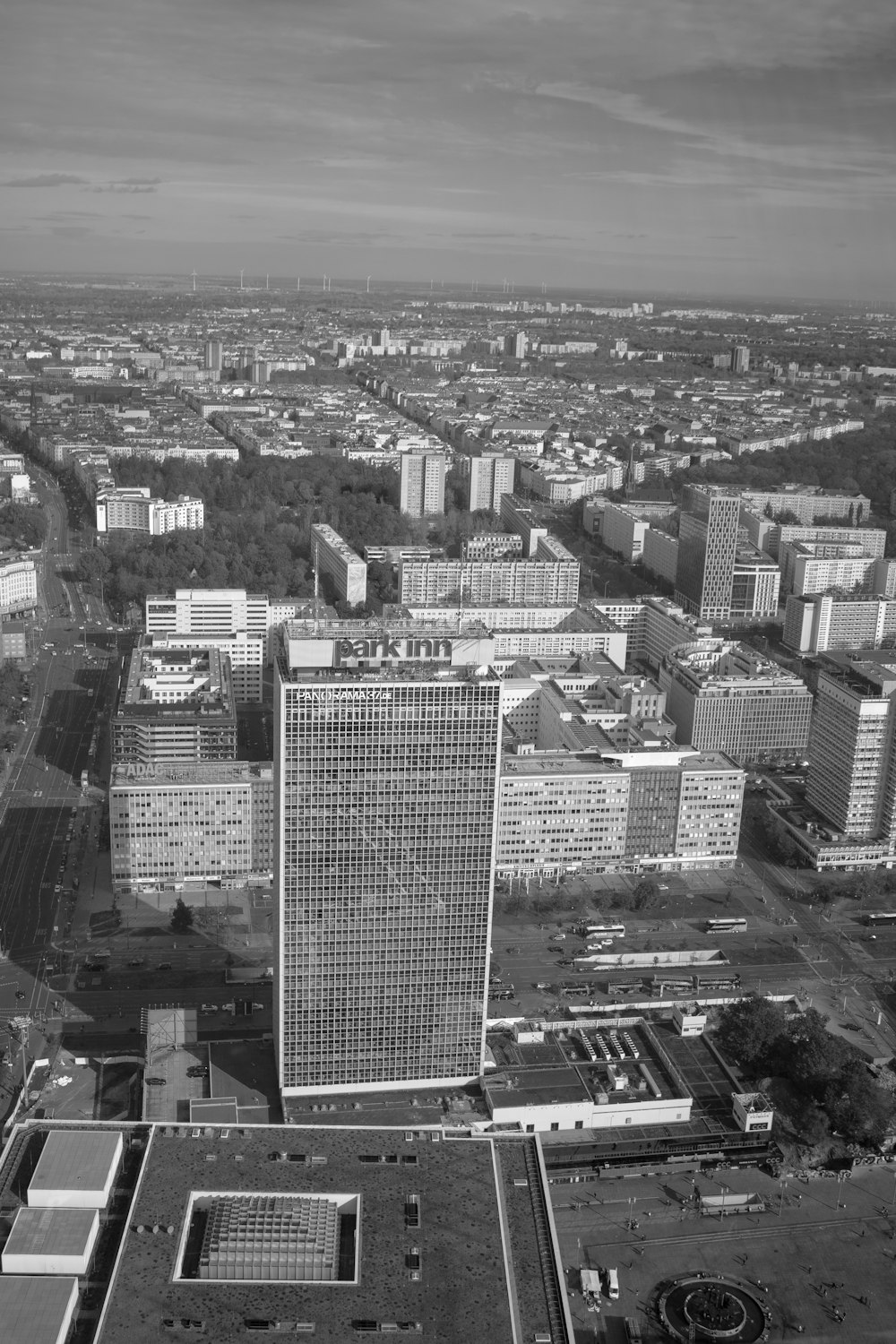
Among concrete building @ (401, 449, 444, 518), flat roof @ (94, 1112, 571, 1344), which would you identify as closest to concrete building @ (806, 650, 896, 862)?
flat roof @ (94, 1112, 571, 1344)

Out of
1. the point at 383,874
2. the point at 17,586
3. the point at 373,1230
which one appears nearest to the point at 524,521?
the point at 17,586

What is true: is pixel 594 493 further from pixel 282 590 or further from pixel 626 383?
pixel 626 383

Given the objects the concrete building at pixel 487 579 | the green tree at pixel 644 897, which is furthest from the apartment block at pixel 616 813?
the concrete building at pixel 487 579

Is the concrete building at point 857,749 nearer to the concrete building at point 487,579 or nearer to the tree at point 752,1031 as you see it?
the tree at point 752,1031

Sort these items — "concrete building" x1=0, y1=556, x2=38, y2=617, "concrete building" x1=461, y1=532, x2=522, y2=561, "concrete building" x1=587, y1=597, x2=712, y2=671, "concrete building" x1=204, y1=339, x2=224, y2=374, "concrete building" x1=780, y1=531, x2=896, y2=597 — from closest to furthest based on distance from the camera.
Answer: "concrete building" x1=587, y1=597, x2=712, y2=671, "concrete building" x1=0, y1=556, x2=38, y2=617, "concrete building" x1=780, y1=531, x2=896, y2=597, "concrete building" x1=461, y1=532, x2=522, y2=561, "concrete building" x1=204, y1=339, x2=224, y2=374

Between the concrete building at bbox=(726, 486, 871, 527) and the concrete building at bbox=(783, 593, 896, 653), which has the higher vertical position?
the concrete building at bbox=(726, 486, 871, 527)

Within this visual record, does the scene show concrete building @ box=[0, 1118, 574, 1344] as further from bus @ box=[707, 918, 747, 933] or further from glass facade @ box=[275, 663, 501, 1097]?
bus @ box=[707, 918, 747, 933]

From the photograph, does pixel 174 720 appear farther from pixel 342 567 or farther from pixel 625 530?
pixel 625 530
